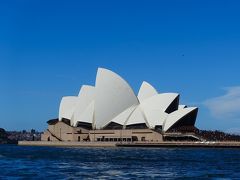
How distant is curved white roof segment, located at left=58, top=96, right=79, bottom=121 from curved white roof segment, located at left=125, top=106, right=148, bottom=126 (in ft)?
50.1

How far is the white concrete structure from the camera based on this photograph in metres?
99.1

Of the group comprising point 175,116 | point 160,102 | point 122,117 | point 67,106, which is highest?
point 67,106

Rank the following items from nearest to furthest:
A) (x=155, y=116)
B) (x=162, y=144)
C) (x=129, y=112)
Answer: (x=162, y=144)
(x=155, y=116)
(x=129, y=112)

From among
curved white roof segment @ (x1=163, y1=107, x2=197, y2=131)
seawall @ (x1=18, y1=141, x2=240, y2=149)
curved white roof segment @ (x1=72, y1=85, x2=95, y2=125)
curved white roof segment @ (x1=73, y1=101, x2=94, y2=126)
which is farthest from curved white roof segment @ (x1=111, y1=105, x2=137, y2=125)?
curved white roof segment @ (x1=163, y1=107, x2=197, y2=131)

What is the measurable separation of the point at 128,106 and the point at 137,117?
9.82 ft

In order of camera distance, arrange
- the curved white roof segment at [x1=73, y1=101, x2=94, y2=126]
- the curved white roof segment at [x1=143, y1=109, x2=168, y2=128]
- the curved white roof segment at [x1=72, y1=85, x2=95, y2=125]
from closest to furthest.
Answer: the curved white roof segment at [x1=143, y1=109, x2=168, y2=128] < the curved white roof segment at [x1=72, y1=85, x2=95, y2=125] < the curved white roof segment at [x1=73, y1=101, x2=94, y2=126]

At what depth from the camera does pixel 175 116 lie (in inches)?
3903

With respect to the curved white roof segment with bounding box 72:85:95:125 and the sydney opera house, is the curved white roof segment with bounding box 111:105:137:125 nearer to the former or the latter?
the sydney opera house

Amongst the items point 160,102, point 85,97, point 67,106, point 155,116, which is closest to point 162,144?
point 155,116

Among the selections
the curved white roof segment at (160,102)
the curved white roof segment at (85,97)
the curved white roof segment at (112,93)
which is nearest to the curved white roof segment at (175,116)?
the curved white roof segment at (160,102)

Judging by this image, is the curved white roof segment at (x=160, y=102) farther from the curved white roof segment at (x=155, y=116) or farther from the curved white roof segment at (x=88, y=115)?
the curved white roof segment at (x=88, y=115)

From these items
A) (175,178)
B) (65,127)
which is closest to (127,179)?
(175,178)

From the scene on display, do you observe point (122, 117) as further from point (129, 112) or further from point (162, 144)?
point (162, 144)

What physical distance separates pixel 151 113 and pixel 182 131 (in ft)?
23.1
